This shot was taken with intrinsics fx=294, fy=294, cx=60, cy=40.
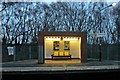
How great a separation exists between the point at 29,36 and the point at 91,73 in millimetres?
28631

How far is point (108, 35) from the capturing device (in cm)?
3981

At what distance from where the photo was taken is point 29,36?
38.5 metres

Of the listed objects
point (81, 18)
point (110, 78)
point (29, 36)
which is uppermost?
Result: point (81, 18)

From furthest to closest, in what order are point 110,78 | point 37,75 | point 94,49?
point 94,49 → point 110,78 → point 37,75

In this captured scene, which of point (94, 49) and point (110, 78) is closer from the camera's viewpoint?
point (110, 78)

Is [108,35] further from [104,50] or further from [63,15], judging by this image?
[104,50]

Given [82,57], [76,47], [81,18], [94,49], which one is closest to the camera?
[82,57]

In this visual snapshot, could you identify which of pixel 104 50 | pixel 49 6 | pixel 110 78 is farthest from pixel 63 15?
Answer: pixel 110 78

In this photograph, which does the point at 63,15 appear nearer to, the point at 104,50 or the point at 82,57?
the point at 104,50

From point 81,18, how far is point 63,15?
8.68ft

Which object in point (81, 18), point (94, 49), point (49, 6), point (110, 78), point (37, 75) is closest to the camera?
point (37, 75)

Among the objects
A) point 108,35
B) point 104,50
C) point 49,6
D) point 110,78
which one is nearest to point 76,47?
point 104,50

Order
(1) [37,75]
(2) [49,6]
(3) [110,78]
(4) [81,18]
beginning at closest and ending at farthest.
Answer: (1) [37,75] < (3) [110,78] < (2) [49,6] < (4) [81,18]

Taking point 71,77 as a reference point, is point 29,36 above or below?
above
